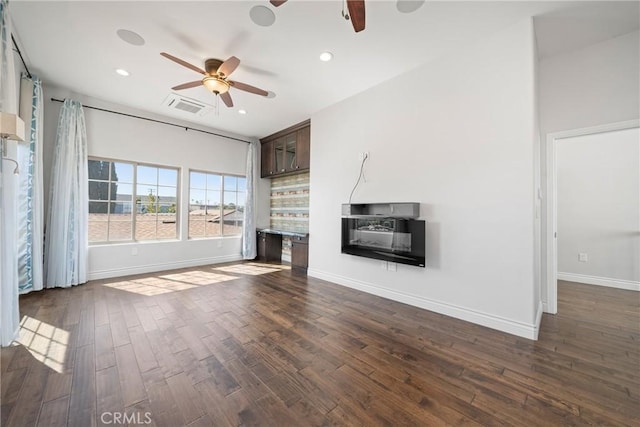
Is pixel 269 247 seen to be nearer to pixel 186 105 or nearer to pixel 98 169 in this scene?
pixel 186 105

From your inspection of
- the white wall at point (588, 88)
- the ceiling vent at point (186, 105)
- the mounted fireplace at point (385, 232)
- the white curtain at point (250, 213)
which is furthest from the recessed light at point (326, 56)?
the white curtain at point (250, 213)

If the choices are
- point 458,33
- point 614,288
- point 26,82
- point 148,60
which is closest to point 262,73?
point 148,60

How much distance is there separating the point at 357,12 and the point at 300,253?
3934 millimetres

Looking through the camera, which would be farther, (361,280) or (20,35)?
(361,280)

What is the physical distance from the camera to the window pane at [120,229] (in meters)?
4.38

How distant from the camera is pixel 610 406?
4.94 ft

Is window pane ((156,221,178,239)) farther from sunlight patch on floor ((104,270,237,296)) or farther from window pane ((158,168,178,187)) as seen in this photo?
sunlight patch on floor ((104,270,237,296))

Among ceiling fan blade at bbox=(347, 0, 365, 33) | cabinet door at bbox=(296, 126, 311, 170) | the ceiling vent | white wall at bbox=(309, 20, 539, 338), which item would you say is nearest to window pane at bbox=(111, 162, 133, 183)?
the ceiling vent

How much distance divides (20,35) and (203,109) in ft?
6.84

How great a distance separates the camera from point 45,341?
7.09ft

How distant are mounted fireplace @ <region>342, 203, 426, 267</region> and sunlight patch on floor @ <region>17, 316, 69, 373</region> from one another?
319cm

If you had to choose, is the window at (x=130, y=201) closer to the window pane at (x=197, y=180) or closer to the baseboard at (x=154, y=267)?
the window pane at (x=197, y=180)

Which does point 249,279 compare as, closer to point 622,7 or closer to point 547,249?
point 547,249

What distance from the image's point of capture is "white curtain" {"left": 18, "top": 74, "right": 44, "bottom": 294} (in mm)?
3207
